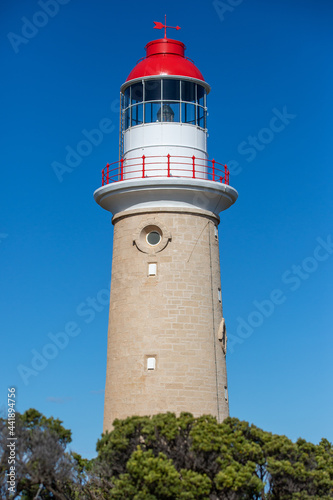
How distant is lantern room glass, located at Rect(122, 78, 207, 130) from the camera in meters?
34.8

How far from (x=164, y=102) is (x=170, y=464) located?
45.6 feet

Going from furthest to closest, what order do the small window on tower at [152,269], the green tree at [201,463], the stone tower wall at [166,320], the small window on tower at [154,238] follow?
the small window on tower at [154,238]
the small window on tower at [152,269]
the stone tower wall at [166,320]
the green tree at [201,463]

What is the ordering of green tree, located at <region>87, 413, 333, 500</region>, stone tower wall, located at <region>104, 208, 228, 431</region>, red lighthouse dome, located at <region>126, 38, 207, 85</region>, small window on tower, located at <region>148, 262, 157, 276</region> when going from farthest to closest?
red lighthouse dome, located at <region>126, 38, 207, 85</region> < small window on tower, located at <region>148, 262, 157, 276</region> < stone tower wall, located at <region>104, 208, 228, 431</region> < green tree, located at <region>87, 413, 333, 500</region>

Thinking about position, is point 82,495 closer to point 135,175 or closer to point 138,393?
point 138,393

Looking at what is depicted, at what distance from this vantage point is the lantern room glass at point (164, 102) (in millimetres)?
34812

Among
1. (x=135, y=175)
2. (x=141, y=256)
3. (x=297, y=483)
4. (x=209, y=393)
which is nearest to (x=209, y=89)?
(x=135, y=175)

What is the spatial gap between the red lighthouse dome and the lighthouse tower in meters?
0.05

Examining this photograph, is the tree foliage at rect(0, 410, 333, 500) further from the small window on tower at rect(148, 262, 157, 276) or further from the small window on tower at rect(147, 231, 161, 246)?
the small window on tower at rect(147, 231, 161, 246)

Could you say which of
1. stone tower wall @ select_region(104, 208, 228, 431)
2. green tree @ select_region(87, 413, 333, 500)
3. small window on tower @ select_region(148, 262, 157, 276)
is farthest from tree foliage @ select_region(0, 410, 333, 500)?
small window on tower @ select_region(148, 262, 157, 276)

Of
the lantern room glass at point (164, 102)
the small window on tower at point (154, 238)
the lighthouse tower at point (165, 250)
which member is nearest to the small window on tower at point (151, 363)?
the lighthouse tower at point (165, 250)

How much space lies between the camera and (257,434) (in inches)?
1163

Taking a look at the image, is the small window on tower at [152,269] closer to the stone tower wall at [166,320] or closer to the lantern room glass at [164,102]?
the stone tower wall at [166,320]

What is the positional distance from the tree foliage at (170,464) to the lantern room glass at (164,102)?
37.8ft

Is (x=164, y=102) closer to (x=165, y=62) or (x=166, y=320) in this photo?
(x=165, y=62)
